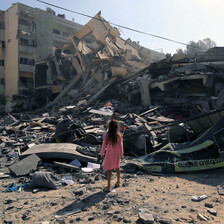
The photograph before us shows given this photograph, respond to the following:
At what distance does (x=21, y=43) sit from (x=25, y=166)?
2631cm

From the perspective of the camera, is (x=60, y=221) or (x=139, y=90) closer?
(x=60, y=221)

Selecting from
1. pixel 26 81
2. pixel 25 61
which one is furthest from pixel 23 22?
pixel 26 81

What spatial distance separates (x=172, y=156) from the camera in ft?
15.9

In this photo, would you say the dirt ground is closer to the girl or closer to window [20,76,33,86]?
the girl

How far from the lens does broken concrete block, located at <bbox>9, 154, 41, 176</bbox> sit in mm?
4602

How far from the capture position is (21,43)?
2725 centimetres

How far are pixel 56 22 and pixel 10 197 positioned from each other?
33190 millimetres

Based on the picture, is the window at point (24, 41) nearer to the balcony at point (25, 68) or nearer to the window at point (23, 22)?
the window at point (23, 22)

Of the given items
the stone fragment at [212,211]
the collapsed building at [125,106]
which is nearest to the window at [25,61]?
the collapsed building at [125,106]

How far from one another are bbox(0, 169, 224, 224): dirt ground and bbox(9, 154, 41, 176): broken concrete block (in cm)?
32

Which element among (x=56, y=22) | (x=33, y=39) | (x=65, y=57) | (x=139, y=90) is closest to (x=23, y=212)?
(x=139, y=90)

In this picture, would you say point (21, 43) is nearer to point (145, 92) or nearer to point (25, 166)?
point (145, 92)

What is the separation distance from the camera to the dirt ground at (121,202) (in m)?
2.74

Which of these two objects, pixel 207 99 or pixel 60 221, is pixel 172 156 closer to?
pixel 60 221
